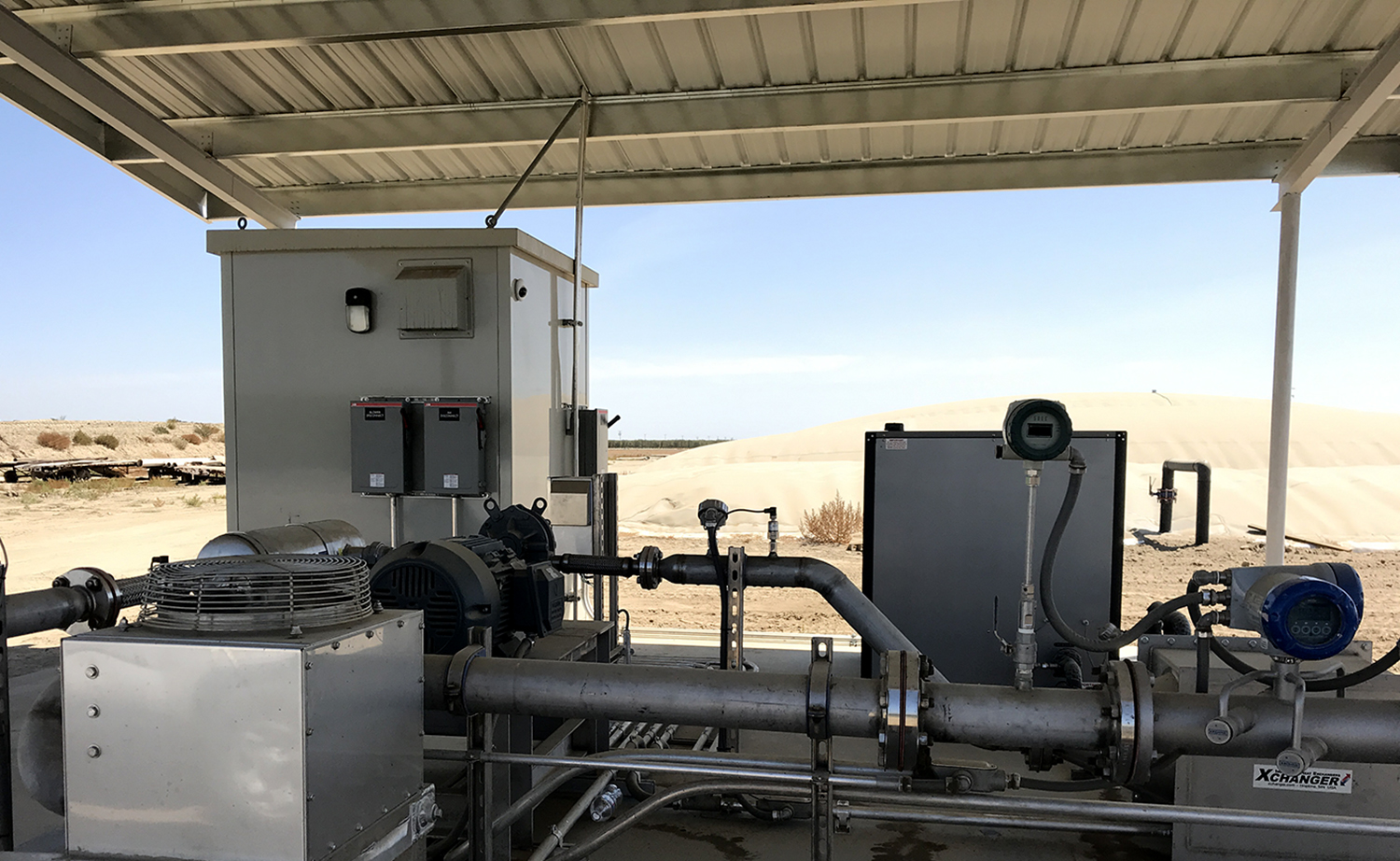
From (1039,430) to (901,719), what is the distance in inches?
33.6

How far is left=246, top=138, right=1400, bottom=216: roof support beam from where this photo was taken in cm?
581

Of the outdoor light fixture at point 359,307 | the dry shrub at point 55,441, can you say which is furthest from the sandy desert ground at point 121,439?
the outdoor light fixture at point 359,307

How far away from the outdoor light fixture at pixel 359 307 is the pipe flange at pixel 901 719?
13.0 ft

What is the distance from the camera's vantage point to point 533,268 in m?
5.24

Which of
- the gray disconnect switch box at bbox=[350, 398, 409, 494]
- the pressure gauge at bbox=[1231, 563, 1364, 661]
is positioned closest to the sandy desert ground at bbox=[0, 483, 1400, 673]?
the gray disconnect switch box at bbox=[350, 398, 409, 494]

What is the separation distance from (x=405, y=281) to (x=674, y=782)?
3096 millimetres

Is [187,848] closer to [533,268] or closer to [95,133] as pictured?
[533,268]

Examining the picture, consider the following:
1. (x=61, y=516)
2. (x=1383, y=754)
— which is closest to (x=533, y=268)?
(x=1383, y=754)

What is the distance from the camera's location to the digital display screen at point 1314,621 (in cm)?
189

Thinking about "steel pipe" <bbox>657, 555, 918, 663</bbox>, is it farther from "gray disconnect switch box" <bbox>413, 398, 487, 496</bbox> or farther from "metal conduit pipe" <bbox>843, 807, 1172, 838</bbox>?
"gray disconnect switch box" <bbox>413, 398, 487, 496</bbox>

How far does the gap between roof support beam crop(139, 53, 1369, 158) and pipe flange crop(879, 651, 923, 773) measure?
4.26m

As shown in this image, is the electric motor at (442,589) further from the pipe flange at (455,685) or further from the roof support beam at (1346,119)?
the roof support beam at (1346,119)

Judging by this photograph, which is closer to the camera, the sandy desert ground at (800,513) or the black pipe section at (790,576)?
the black pipe section at (790,576)

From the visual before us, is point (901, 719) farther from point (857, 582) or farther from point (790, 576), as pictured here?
point (857, 582)
